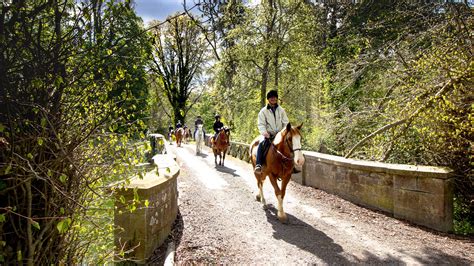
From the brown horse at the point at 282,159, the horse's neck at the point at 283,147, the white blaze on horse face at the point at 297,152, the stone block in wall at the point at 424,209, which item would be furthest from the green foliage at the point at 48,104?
the stone block in wall at the point at 424,209

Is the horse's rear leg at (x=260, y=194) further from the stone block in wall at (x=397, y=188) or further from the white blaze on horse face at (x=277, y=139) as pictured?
the stone block in wall at (x=397, y=188)

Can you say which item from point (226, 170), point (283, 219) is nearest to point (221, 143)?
point (226, 170)

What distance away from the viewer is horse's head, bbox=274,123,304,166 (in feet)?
17.7

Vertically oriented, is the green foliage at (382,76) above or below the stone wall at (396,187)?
above

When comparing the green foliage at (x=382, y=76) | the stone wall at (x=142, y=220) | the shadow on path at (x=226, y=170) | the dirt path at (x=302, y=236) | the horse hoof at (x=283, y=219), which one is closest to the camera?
the stone wall at (x=142, y=220)

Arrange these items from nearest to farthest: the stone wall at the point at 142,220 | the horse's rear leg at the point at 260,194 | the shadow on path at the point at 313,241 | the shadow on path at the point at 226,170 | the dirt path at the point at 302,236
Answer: the stone wall at the point at 142,220
the shadow on path at the point at 313,241
the dirt path at the point at 302,236
the horse's rear leg at the point at 260,194
the shadow on path at the point at 226,170

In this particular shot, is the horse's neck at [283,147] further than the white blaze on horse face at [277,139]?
No

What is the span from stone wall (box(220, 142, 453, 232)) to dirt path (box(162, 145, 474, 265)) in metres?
0.26

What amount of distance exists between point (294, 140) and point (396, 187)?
2.47 metres

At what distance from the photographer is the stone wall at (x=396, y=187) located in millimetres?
5383

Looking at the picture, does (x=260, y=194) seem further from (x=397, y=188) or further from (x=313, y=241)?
(x=397, y=188)

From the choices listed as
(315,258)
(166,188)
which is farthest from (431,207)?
(166,188)

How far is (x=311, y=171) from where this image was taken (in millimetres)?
9172

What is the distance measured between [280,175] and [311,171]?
320 centimetres
